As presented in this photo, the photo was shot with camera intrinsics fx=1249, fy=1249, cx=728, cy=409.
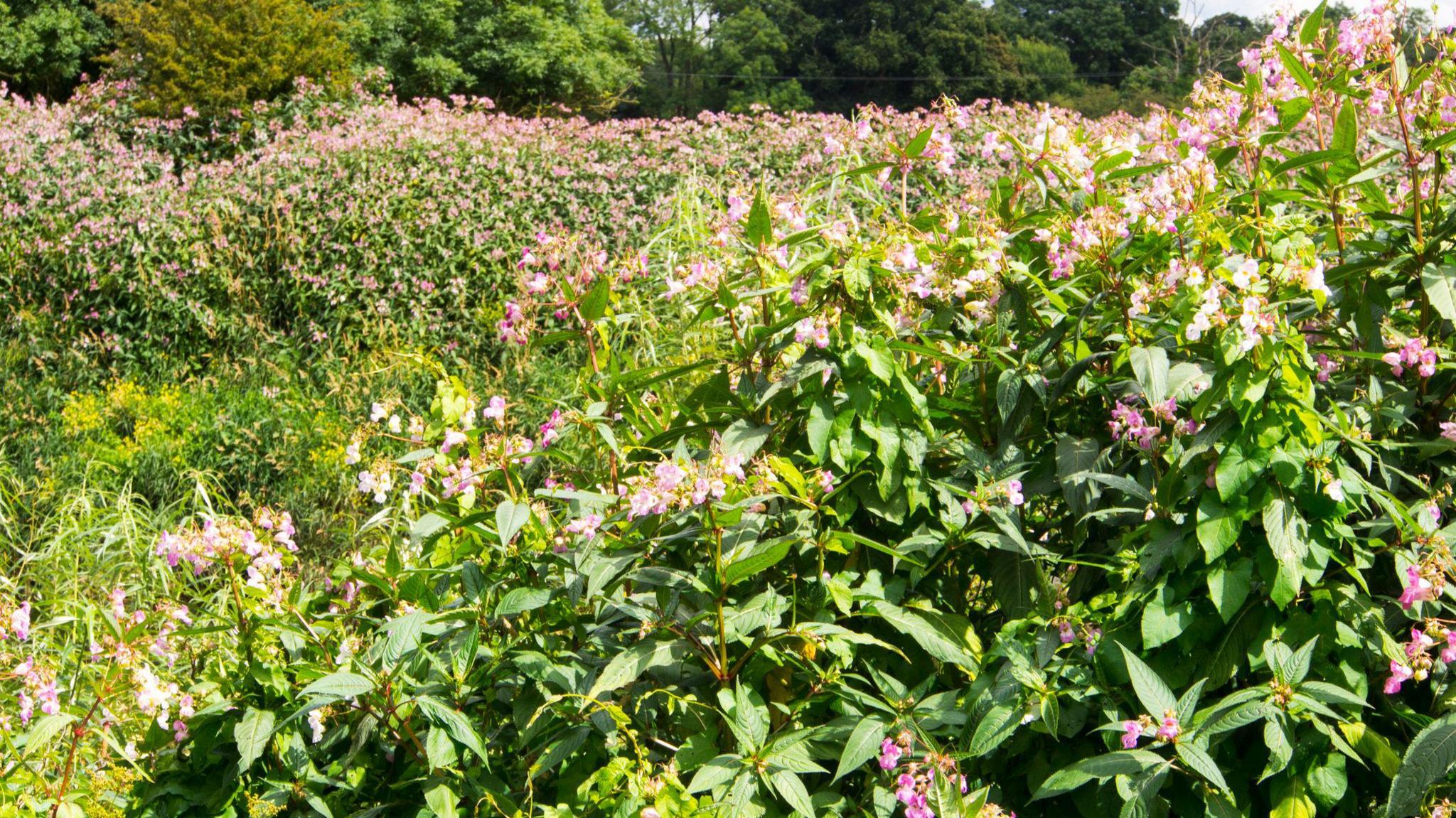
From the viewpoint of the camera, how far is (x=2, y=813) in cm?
198

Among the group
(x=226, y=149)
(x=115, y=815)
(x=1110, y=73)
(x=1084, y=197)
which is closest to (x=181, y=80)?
(x=226, y=149)

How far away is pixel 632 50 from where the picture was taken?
2742 cm

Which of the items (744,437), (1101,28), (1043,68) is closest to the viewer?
(744,437)

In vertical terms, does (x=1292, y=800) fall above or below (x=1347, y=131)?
below

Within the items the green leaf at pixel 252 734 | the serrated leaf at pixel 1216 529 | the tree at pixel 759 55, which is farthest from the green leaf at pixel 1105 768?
the tree at pixel 759 55

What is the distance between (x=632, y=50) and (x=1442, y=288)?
27.0m

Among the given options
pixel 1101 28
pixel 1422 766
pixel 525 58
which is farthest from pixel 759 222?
pixel 1101 28

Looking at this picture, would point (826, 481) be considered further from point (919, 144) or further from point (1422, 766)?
point (1422, 766)

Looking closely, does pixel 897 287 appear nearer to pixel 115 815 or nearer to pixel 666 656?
pixel 666 656

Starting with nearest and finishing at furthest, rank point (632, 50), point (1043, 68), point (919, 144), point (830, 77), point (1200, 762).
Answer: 1. point (1200, 762)
2. point (919, 144)
3. point (632, 50)
4. point (830, 77)
5. point (1043, 68)

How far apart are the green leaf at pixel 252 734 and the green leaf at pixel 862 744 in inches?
32.4


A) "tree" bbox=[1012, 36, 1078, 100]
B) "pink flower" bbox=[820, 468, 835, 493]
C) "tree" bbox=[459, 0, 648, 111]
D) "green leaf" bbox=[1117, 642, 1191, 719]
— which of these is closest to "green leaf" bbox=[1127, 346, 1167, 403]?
"green leaf" bbox=[1117, 642, 1191, 719]

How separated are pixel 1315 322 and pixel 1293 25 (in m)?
0.61

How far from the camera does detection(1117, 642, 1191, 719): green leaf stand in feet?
5.03
